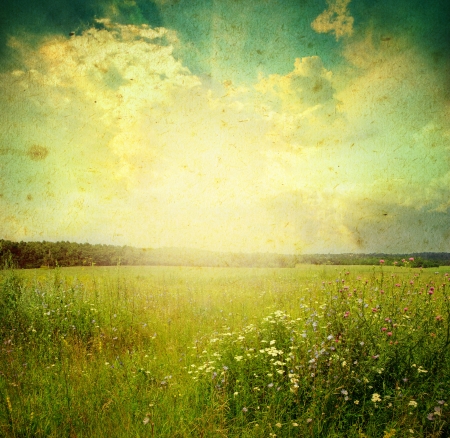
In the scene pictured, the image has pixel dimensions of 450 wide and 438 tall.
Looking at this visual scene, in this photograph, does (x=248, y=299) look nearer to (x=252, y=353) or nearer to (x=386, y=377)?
(x=252, y=353)

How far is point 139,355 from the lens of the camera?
362 cm

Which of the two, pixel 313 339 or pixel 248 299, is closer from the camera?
pixel 313 339

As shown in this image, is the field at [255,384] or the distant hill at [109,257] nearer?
the field at [255,384]

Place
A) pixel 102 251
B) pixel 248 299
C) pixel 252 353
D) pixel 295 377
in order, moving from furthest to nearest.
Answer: pixel 102 251, pixel 248 299, pixel 252 353, pixel 295 377

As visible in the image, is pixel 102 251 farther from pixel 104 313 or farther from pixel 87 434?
pixel 87 434

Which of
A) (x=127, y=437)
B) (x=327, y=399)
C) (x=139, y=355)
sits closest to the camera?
(x=127, y=437)

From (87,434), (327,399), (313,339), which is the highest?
(313,339)

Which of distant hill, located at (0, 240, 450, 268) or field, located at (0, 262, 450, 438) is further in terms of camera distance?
distant hill, located at (0, 240, 450, 268)

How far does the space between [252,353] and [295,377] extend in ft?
2.37

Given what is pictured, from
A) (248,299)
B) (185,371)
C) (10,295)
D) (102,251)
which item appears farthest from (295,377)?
(102,251)

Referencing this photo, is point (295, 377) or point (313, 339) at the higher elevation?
point (313, 339)

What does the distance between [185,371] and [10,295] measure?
13.2ft

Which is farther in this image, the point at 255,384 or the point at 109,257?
the point at 109,257

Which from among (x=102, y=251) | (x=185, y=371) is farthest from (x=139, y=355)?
(x=102, y=251)
